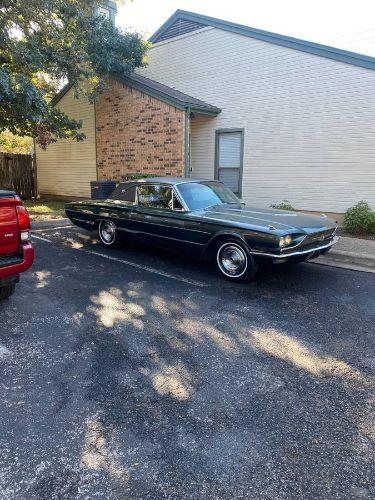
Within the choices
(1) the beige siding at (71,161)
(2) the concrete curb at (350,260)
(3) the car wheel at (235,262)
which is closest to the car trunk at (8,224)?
(3) the car wheel at (235,262)

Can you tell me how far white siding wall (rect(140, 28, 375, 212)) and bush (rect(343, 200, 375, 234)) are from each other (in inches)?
17.8

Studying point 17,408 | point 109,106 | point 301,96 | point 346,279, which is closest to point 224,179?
point 301,96

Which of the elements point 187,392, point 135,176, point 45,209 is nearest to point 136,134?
point 135,176

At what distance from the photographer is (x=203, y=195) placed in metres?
6.29

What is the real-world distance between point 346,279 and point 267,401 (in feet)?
11.7

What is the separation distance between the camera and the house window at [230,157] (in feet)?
36.7

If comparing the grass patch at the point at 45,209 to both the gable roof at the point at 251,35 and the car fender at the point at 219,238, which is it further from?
the car fender at the point at 219,238

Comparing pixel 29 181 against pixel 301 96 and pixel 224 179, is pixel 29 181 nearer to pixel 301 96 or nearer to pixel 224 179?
pixel 224 179

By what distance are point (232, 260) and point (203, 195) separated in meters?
1.38

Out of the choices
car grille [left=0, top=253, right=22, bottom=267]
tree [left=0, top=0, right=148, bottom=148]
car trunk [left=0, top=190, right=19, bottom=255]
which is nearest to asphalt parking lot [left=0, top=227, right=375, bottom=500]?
car grille [left=0, top=253, right=22, bottom=267]

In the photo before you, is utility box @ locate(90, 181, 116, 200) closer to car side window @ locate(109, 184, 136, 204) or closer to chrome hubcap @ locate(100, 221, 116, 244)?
chrome hubcap @ locate(100, 221, 116, 244)

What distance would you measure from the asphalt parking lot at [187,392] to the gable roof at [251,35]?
639 centimetres

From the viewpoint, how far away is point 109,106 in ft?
41.9

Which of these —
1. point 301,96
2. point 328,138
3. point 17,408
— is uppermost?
point 301,96
